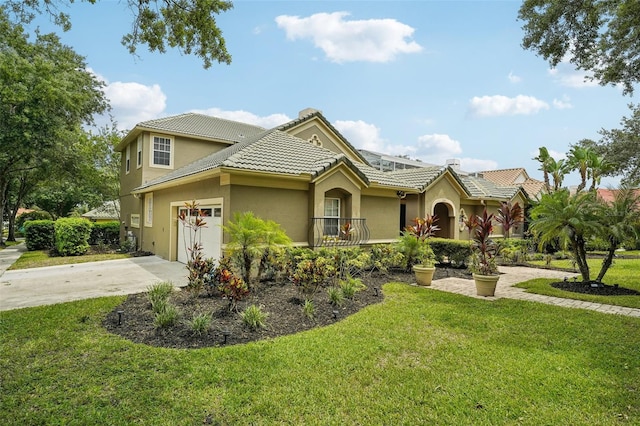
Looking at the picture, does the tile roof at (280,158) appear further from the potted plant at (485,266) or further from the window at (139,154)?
the window at (139,154)

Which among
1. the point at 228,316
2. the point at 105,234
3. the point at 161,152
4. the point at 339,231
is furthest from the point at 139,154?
the point at 228,316

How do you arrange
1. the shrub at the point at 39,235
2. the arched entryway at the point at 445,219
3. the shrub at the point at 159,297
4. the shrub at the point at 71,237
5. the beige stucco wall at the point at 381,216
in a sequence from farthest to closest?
the shrub at the point at 39,235, the arched entryway at the point at 445,219, the shrub at the point at 71,237, the beige stucco wall at the point at 381,216, the shrub at the point at 159,297

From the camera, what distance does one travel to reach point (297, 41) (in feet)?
33.9

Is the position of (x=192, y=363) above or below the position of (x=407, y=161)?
below

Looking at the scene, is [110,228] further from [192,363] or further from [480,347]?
[480,347]

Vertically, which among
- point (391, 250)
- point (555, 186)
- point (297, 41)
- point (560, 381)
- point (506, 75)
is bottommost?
point (560, 381)

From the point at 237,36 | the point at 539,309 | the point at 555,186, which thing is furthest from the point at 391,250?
the point at 555,186

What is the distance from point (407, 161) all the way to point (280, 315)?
124 ft

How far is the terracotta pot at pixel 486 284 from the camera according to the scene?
9453 millimetres

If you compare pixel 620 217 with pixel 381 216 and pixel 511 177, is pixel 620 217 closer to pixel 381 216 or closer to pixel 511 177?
pixel 381 216

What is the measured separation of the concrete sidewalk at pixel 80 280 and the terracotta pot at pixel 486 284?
342 inches

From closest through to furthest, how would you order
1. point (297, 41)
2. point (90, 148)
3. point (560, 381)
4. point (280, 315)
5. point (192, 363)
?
point (560, 381) < point (192, 363) < point (280, 315) < point (297, 41) < point (90, 148)

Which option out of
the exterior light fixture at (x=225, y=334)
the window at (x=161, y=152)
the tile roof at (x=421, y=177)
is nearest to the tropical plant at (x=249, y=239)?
the exterior light fixture at (x=225, y=334)

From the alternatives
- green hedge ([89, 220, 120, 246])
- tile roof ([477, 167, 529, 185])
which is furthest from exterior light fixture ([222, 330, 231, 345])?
tile roof ([477, 167, 529, 185])
